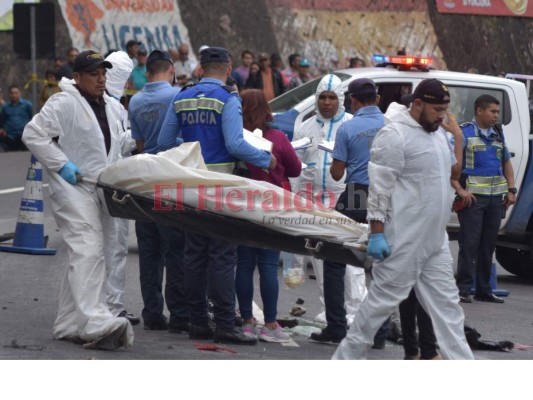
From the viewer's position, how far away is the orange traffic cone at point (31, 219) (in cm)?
1313

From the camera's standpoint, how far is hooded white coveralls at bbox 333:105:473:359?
25.1ft

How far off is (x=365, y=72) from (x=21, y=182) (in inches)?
322

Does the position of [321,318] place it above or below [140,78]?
below

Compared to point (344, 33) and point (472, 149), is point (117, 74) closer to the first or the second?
point (472, 149)

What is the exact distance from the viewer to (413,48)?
119 ft

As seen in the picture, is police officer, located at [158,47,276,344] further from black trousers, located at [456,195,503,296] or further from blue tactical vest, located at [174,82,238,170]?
black trousers, located at [456,195,503,296]

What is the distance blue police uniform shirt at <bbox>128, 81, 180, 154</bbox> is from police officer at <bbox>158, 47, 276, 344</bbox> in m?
0.53

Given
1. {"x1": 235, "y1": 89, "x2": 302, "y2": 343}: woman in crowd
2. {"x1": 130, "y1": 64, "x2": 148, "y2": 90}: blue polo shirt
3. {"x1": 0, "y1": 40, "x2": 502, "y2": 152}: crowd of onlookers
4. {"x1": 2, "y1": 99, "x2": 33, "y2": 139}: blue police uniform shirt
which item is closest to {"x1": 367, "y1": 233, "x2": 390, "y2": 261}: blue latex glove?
{"x1": 235, "y1": 89, "x2": 302, "y2": 343}: woman in crowd

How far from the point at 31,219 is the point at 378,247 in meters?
6.27

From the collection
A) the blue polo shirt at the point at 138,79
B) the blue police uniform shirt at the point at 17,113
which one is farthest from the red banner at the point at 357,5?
the blue police uniform shirt at the point at 17,113

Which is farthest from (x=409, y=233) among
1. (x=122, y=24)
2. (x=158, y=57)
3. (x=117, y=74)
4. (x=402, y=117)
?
(x=122, y=24)

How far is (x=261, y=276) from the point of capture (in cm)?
920

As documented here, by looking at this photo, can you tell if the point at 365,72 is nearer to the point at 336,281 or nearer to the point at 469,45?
the point at 336,281

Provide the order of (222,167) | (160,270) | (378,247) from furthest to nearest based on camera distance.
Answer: (160,270) < (222,167) < (378,247)
